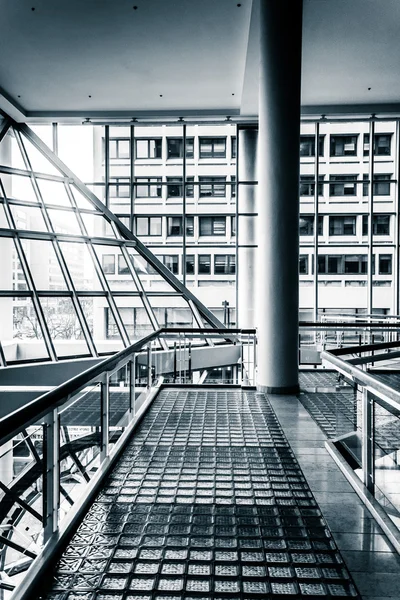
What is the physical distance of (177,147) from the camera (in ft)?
47.3

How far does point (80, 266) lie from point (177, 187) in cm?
364

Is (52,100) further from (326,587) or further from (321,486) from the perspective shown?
(326,587)

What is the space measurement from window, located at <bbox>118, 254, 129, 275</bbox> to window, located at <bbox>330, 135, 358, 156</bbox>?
654 centimetres

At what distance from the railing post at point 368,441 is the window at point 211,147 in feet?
38.2

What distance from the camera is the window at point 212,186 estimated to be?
1423 cm

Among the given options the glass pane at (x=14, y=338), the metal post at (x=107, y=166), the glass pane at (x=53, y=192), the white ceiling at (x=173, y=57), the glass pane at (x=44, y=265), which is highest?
the white ceiling at (x=173, y=57)

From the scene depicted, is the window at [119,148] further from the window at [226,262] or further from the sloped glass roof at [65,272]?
the window at [226,262]

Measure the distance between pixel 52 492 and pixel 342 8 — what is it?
918cm

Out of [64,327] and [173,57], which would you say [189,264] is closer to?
[64,327]

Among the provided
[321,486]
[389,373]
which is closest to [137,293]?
[389,373]

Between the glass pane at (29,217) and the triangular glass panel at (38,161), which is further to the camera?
the triangular glass panel at (38,161)

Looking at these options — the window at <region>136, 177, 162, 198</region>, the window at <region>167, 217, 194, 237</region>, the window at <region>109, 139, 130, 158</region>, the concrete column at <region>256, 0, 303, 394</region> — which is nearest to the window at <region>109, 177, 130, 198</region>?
the window at <region>136, 177, 162, 198</region>

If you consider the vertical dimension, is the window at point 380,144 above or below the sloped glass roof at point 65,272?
above

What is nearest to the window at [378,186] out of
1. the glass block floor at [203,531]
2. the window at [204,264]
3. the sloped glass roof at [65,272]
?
the window at [204,264]
